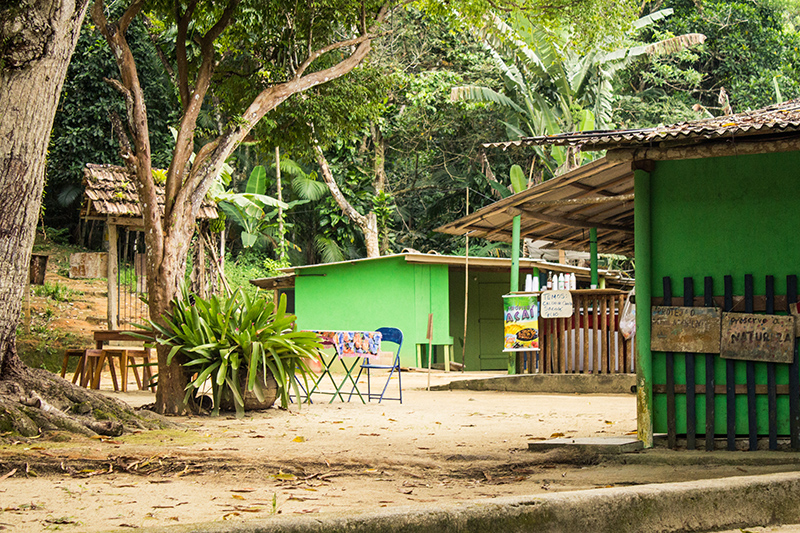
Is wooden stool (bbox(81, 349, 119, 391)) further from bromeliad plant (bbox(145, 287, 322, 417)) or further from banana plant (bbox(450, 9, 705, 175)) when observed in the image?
banana plant (bbox(450, 9, 705, 175))

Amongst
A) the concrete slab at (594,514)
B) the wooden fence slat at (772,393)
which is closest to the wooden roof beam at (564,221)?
the wooden fence slat at (772,393)

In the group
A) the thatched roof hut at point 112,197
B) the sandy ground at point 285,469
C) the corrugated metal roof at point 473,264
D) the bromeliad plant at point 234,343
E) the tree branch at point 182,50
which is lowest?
the sandy ground at point 285,469

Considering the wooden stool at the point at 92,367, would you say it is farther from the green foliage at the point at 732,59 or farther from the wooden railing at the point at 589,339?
the green foliage at the point at 732,59

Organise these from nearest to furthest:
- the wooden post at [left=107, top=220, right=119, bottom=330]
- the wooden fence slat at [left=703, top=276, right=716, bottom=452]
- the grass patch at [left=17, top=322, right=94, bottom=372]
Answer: the wooden fence slat at [left=703, top=276, right=716, bottom=452] < the wooden post at [left=107, top=220, right=119, bottom=330] < the grass patch at [left=17, top=322, right=94, bottom=372]

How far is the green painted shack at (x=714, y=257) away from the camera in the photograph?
5637mm

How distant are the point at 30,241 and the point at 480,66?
19692mm

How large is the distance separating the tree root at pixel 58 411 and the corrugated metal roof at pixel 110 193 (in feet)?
18.2

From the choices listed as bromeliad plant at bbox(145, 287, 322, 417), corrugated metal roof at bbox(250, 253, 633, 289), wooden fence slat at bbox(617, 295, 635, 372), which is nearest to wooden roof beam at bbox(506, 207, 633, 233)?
wooden fence slat at bbox(617, 295, 635, 372)

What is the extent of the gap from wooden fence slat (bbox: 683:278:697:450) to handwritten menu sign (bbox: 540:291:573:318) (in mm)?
5075

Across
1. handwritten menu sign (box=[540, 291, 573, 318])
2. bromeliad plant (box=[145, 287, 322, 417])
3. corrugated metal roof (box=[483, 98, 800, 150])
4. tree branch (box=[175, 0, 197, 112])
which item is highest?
tree branch (box=[175, 0, 197, 112])

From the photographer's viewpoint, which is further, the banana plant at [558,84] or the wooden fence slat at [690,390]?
the banana plant at [558,84]

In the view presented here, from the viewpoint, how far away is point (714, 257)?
589 centimetres

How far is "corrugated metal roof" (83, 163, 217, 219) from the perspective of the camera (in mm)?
11898

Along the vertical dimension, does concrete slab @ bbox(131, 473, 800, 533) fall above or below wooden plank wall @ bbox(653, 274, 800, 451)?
below
